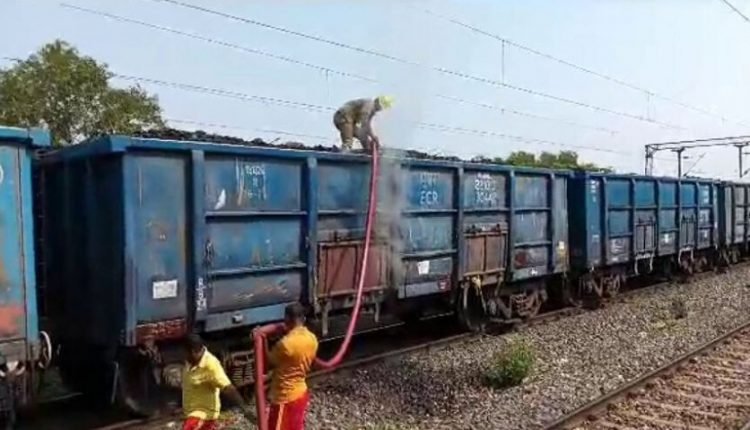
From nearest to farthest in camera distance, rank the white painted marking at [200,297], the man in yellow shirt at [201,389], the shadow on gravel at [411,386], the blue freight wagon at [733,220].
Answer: the man in yellow shirt at [201,389], the white painted marking at [200,297], the shadow on gravel at [411,386], the blue freight wagon at [733,220]

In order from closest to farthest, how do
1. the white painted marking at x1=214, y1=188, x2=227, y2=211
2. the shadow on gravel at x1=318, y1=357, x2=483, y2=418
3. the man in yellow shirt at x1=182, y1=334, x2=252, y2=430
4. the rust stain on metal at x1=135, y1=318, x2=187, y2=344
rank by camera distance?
the man in yellow shirt at x1=182, y1=334, x2=252, y2=430, the rust stain on metal at x1=135, y1=318, x2=187, y2=344, the white painted marking at x1=214, y1=188, x2=227, y2=211, the shadow on gravel at x1=318, y1=357, x2=483, y2=418

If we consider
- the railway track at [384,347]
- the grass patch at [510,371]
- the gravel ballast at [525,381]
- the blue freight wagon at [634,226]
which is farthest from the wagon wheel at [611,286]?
the grass patch at [510,371]

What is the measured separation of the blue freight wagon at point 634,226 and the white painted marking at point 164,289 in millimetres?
9930

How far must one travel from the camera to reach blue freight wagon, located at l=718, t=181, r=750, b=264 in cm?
2467

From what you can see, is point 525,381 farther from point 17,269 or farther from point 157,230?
point 17,269

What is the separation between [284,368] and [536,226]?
861 centimetres

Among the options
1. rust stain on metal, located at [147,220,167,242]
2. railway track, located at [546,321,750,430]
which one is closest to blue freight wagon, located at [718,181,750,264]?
railway track, located at [546,321,750,430]

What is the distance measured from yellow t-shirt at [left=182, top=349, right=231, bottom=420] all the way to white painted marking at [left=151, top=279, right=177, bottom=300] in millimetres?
1534

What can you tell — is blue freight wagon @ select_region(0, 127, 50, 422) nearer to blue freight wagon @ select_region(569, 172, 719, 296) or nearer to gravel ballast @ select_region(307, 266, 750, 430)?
gravel ballast @ select_region(307, 266, 750, 430)

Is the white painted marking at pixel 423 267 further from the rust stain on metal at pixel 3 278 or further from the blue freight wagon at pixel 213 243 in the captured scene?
the rust stain on metal at pixel 3 278

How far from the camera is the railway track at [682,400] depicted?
751cm

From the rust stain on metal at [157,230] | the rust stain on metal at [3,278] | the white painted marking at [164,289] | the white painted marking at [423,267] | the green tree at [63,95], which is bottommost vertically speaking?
the white painted marking at [423,267]

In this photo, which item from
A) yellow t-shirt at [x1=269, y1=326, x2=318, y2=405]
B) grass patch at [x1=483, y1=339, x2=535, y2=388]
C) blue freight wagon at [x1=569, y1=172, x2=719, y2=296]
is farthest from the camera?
blue freight wagon at [x1=569, y1=172, x2=719, y2=296]

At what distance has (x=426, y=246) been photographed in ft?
35.2
